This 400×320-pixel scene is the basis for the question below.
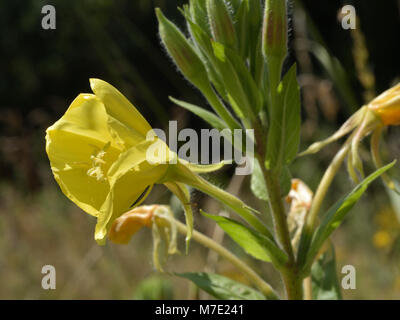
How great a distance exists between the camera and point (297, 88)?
0.90m

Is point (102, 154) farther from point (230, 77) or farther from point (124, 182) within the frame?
point (230, 77)

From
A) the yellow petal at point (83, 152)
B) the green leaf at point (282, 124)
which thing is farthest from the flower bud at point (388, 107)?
the yellow petal at point (83, 152)

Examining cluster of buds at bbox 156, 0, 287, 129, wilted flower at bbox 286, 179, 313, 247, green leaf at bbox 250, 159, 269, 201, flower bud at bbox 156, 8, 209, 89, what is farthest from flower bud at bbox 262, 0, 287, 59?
wilted flower at bbox 286, 179, 313, 247

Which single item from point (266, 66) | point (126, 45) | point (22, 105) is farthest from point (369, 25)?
point (22, 105)

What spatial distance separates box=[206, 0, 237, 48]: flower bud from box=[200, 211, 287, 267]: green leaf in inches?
13.3

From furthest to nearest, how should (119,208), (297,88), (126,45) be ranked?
(126,45), (297,88), (119,208)

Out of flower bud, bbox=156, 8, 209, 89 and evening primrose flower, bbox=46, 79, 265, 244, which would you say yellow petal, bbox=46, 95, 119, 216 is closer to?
evening primrose flower, bbox=46, 79, 265, 244

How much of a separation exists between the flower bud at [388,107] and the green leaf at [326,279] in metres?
0.31

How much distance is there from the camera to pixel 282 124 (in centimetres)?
92

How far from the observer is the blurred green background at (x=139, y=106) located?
206cm

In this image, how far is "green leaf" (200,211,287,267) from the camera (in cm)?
90
